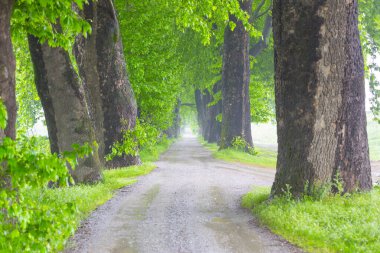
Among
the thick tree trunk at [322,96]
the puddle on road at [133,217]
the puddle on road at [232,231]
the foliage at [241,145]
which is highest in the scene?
the thick tree trunk at [322,96]

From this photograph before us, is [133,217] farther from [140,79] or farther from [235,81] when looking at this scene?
[235,81]

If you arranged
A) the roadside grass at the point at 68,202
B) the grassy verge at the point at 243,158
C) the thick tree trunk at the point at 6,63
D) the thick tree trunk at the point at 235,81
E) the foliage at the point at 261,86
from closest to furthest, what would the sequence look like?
the roadside grass at the point at 68,202, the thick tree trunk at the point at 6,63, the grassy verge at the point at 243,158, the thick tree trunk at the point at 235,81, the foliage at the point at 261,86

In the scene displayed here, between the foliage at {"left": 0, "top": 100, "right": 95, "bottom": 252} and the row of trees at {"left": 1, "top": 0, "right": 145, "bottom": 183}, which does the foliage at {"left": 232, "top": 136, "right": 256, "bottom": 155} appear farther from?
the foliage at {"left": 0, "top": 100, "right": 95, "bottom": 252}

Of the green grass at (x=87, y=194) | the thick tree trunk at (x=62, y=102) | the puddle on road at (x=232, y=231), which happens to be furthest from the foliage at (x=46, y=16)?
the puddle on road at (x=232, y=231)

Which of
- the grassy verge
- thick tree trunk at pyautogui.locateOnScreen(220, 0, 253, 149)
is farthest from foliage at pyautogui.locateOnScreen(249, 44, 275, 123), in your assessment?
the grassy verge

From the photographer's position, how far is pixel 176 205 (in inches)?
354

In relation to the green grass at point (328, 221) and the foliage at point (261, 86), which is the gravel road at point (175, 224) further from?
the foliage at point (261, 86)

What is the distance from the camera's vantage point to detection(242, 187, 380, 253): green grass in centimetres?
559

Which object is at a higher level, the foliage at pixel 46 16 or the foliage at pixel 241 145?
the foliage at pixel 46 16

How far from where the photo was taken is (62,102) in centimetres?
1065

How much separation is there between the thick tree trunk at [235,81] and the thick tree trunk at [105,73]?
31.0 ft

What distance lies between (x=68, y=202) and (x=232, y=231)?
3554 millimetres

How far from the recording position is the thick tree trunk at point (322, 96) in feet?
25.9

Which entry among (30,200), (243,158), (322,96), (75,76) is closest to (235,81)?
(243,158)
